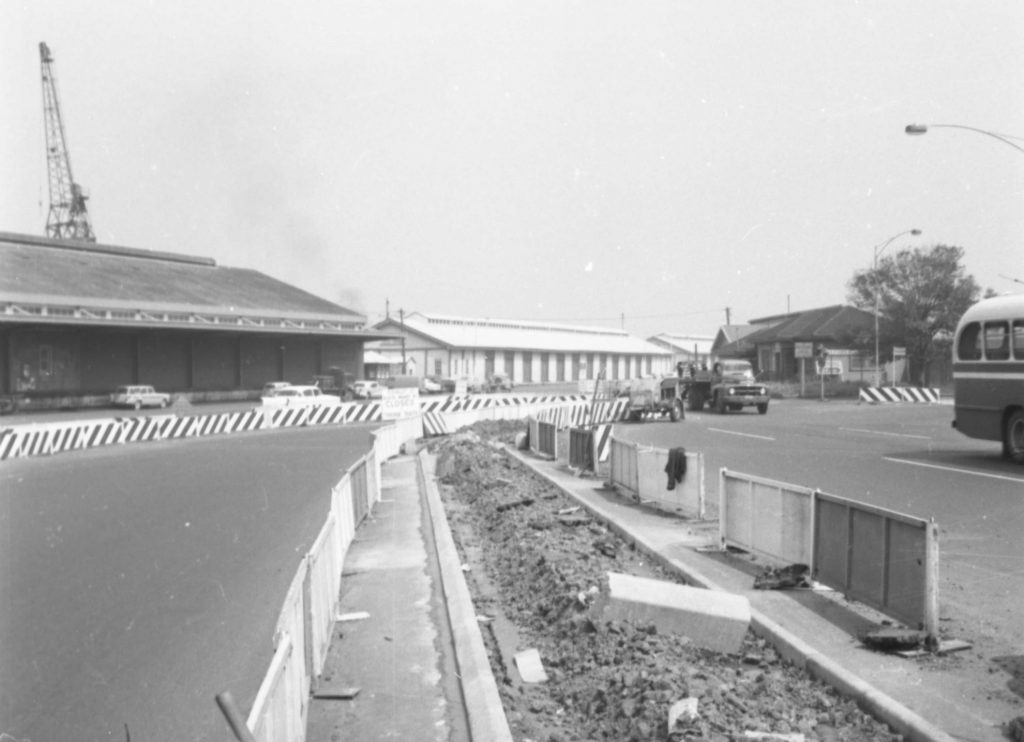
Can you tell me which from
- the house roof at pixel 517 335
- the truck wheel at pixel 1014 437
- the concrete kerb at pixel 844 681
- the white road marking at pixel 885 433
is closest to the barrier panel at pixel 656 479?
the concrete kerb at pixel 844 681

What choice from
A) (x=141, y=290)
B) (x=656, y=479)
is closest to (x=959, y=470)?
(x=656, y=479)

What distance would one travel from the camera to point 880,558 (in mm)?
7641

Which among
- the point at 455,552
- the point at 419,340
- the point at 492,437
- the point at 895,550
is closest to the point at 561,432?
the point at 492,437

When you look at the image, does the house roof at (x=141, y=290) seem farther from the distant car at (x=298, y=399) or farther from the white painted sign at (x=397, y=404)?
the white painted sign at (x=397, y=404)

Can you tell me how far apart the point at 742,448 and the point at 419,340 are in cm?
7106

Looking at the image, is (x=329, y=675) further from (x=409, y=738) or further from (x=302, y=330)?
(x=302, y=330)

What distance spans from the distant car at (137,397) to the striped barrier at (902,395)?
36.5m

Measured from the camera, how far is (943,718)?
18.6ft

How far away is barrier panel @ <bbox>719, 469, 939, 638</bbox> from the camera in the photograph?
709 centimetres

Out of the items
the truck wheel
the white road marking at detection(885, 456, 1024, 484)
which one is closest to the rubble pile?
the white road marking at detection(885, 456, 1024, 484)

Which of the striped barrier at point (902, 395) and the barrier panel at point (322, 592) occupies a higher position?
the striped barrier at point (902, 395)

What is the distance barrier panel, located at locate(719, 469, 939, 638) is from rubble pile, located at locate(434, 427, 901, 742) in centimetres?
110

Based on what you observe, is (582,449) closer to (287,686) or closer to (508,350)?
(287,686)

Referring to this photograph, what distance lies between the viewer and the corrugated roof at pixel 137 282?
5166 cm
